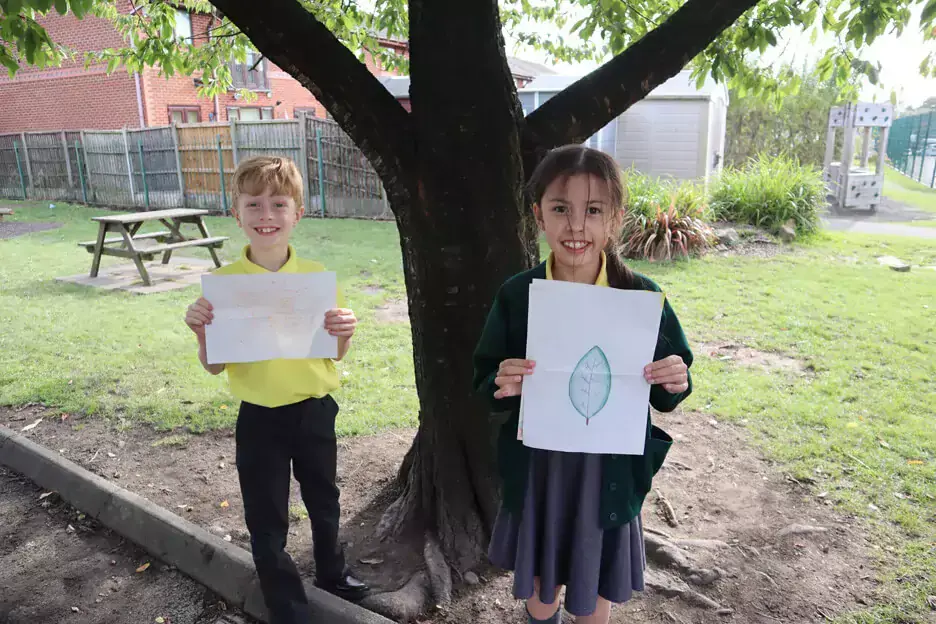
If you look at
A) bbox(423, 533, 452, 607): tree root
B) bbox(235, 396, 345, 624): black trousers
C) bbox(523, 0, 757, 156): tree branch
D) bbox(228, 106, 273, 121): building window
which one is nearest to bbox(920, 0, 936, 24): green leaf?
bbox(523, 0, 757, 156): tree branch

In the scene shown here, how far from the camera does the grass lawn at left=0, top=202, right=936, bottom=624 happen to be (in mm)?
3666

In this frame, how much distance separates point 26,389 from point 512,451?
4.75 metres

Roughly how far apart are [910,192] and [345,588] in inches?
949

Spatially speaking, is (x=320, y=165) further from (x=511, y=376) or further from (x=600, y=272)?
(x=511, y=376)

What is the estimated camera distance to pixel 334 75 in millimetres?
2607

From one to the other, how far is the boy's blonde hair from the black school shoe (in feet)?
4.98

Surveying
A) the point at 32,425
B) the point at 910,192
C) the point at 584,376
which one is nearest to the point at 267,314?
the point at 584,376

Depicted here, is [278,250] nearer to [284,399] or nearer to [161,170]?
[284,399]

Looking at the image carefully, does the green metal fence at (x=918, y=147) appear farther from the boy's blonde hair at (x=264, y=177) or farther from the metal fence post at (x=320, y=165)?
the boy's blonde hair at (x=264, y=177)

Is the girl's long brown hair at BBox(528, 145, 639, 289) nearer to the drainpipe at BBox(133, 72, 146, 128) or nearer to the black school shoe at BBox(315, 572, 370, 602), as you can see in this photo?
the black school shoe at BBox(315, 572, 370, 602)

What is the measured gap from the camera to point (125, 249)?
9.45 metres

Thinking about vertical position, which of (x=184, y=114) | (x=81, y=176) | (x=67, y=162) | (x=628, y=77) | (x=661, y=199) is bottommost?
(x=81, y=176)

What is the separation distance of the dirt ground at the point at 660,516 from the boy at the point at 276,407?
488 millimetres

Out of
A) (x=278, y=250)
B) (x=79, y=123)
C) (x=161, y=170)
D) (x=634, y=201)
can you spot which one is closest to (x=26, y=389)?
(x=278, y=250)
